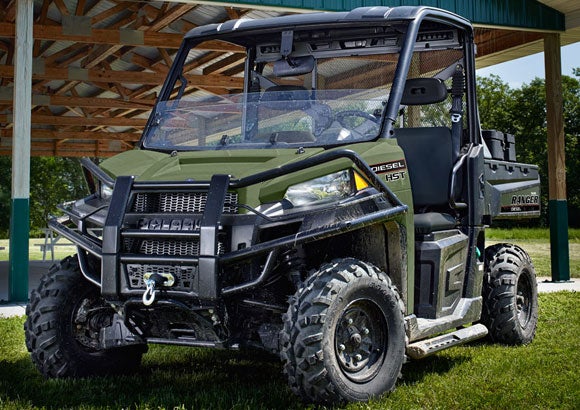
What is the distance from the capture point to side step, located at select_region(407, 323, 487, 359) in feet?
15.8

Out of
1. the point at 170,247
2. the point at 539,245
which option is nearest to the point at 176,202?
the point at 170,247

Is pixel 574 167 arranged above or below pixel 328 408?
above

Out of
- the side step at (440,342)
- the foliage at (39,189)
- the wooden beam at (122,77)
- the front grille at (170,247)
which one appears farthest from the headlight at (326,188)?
the foliage at (39,189)

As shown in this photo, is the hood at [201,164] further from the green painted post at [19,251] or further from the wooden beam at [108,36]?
the wooden beam at [108,36]

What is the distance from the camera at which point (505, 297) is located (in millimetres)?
6270

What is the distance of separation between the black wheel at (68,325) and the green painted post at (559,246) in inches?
327

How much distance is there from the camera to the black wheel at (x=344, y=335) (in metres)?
4.11

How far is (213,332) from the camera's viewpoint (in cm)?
432

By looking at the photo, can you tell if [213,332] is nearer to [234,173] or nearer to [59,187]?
[234,173]

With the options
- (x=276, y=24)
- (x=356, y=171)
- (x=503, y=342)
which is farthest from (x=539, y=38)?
(x=356, y=171)

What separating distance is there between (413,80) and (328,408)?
2069 mm

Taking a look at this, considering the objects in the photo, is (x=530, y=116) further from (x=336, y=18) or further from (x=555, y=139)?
(x=336, y=18)

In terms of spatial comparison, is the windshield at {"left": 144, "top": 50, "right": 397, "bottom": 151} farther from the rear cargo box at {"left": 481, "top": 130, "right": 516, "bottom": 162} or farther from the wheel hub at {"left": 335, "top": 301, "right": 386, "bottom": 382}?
the rear cargo box at {"left": 481, "top": 130, "right": 516, "bottom": 162}

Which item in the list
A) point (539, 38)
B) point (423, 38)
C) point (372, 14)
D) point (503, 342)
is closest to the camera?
point (372, 14)
